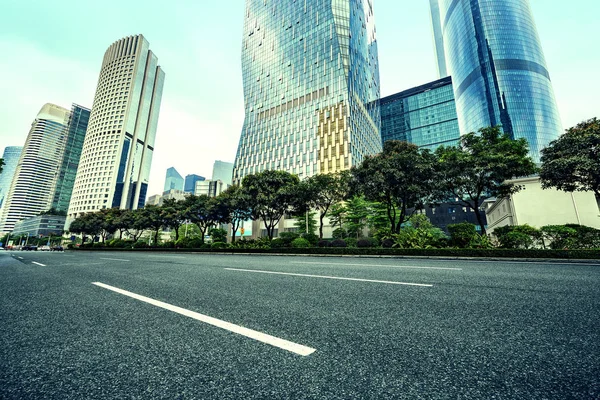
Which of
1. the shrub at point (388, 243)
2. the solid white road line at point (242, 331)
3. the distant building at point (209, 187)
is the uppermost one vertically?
the distant building at point (209, 187)

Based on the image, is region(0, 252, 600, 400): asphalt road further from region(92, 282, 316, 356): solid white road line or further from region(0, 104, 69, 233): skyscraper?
region(0, 104, 69, 233): skyscraper

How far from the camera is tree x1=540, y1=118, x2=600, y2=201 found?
540 inches

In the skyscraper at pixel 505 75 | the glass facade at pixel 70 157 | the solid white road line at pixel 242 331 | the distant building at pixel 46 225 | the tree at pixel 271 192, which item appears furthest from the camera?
the glass facade at pixel 70 157

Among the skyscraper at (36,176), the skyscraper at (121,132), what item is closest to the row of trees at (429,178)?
the skyscraper at (121,132)

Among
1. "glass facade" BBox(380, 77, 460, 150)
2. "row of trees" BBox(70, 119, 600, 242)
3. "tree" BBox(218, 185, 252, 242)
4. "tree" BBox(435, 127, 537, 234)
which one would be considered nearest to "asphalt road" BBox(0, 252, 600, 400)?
"row of trees" BBox(70, 119, 600, 242)

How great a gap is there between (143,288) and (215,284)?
1.32m

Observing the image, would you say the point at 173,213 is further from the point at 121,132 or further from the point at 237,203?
the point at 121,132

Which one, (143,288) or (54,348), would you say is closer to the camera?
(54,348)

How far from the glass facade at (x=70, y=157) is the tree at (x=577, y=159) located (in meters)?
183

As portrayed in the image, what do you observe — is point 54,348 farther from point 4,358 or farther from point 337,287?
point 337,287

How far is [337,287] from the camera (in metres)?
4.45

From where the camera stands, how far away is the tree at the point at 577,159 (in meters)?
13.7

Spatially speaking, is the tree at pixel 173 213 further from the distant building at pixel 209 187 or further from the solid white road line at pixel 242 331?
the distant building at pixel 209 187

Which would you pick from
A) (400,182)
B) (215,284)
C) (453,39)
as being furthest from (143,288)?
(453,39)
